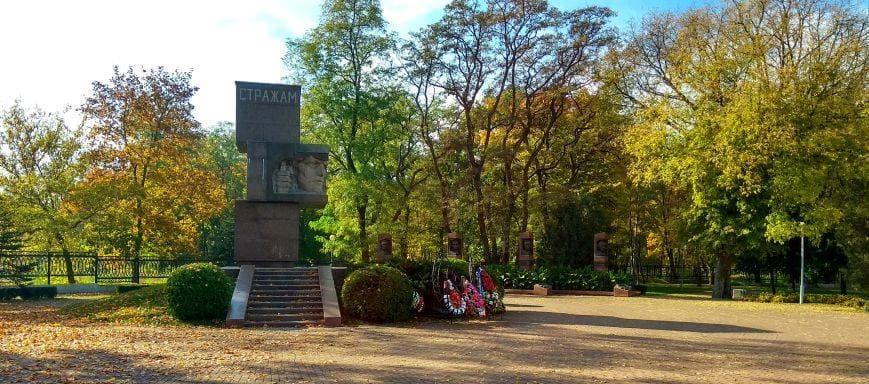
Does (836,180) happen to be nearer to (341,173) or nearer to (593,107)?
(593,107)

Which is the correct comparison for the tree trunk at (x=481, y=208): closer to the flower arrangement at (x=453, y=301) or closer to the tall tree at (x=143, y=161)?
the tall tree at (x=143, y=161)

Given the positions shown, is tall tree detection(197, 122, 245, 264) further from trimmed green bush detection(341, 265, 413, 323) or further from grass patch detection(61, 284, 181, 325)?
trimmed green bush detection(341, 265, 413, 323)

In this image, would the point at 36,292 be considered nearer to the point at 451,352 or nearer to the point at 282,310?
the point at 282,310

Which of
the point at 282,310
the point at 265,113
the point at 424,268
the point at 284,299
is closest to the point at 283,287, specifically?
the point at 284,299

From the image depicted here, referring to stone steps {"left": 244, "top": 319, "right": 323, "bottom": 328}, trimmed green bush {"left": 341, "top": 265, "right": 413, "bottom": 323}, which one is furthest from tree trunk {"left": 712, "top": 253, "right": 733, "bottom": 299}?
stone steps {"left": 244, "top": 319, "right": 323, "bottom": 328}

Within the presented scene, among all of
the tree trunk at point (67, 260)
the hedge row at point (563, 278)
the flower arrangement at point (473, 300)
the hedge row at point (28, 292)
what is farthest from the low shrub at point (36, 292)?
the hedge row at point (563, 278)

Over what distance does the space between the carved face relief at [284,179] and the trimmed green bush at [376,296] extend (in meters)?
5.12

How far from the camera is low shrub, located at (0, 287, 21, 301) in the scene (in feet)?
74.3

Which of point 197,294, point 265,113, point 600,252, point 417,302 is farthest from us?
point 600,252

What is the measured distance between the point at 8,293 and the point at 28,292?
1.94 feet

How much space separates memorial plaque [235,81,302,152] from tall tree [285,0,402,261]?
12845 mm

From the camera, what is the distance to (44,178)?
96.5ft

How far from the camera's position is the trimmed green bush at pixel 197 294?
15359 millimetres

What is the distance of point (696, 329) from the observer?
15.4 meters
